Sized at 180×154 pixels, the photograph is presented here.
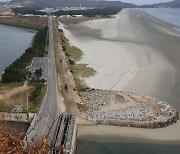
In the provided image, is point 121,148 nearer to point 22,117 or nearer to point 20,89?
point 22,117

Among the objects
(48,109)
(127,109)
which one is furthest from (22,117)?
(127,109)

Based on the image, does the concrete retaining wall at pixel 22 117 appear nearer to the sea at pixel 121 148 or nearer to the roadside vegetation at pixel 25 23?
the sea at pixel 121 148

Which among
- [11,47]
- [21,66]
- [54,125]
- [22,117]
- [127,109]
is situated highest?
[54,125]

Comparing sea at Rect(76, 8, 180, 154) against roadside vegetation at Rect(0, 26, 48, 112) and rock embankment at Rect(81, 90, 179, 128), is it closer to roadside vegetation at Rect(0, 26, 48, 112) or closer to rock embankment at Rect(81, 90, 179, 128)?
rock embankment at Rect(81, 90, 179, 128)

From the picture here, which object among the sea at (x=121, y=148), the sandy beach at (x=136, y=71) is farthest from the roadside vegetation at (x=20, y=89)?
the sea at (x=121, y=148)

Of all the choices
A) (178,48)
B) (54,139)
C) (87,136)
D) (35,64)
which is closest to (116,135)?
(87,136)
